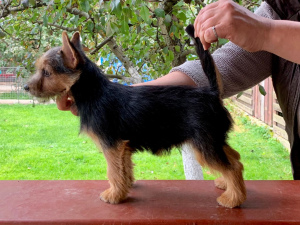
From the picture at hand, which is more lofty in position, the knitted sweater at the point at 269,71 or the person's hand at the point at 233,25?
the person's hand at the point at 233,25

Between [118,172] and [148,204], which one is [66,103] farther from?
[148,204]

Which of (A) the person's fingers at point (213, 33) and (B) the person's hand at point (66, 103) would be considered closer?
(A) the person's fingers at point (213, 33)

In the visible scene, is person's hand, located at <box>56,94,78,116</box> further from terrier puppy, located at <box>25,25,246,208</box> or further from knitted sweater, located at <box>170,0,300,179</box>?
knitted sweater, located at <box>170,0,300,179</box>

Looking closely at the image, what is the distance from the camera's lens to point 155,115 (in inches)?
50.6

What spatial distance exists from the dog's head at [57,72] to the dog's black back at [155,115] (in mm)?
31

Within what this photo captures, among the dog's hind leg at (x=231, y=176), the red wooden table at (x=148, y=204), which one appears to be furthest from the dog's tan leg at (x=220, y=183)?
the dog's hind leg at (x=231, y=176)

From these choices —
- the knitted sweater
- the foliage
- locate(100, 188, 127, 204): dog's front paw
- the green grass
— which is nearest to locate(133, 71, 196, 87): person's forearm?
the knitted sweater

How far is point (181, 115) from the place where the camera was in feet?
4.20

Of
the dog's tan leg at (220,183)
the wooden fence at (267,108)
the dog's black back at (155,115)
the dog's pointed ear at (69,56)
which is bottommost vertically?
the wooden fence at (267,108)

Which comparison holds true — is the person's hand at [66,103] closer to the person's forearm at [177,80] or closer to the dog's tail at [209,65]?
the person's forearm at [177,80]

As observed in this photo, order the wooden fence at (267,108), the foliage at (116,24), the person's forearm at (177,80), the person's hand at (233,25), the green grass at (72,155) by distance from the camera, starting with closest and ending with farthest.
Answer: the person's hand at (233,25), the person's forearm at (177,80), the foliage at (116,24), the green grass at (72,155), the wooden fence at (267,108)

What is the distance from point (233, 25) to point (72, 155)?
4.36 m

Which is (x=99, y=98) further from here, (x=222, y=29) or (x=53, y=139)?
(x=53, y=139)

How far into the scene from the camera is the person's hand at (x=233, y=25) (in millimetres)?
1181
